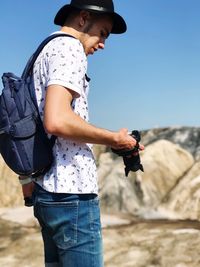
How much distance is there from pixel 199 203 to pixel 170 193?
50 cm

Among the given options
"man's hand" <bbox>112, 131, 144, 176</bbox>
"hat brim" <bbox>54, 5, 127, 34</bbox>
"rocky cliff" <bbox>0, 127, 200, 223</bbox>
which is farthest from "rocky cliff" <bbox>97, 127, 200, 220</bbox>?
"hat brim" <bbox>54, 5, 127, 34</bbox>

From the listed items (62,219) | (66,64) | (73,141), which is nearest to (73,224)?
(62,219)

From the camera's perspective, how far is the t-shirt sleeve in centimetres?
204

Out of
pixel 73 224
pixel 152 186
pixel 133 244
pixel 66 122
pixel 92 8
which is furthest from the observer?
pixel 152 186

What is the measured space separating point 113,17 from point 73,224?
2.99 ft

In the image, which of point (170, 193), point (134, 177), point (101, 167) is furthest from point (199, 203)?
point (101, 167)

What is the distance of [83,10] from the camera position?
7.29 ft

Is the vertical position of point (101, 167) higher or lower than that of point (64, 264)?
lower

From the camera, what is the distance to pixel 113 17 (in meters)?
2.30

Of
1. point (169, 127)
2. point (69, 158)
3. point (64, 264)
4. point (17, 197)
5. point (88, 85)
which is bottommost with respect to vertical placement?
point (17, 197)

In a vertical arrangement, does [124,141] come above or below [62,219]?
above

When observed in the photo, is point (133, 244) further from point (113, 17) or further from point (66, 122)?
point (66, 122)

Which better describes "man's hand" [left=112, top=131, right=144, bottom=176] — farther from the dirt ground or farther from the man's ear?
the dirt ground

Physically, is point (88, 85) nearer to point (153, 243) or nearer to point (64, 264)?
point (64, 264)
